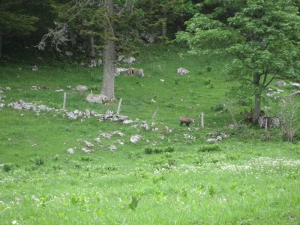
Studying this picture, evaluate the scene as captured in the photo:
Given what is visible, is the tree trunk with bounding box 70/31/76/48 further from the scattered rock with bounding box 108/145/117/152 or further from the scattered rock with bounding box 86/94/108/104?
the scattered rock with bounding box 108/145/117/152

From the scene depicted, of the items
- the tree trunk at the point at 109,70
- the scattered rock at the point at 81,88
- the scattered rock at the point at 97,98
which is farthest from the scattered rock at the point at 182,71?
the scattered rock at the point at 97,98

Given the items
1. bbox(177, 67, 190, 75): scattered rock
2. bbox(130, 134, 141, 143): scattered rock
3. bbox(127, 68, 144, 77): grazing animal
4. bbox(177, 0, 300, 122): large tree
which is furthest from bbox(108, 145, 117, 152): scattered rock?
bbox(177, 67, 190, 75): scattered rock

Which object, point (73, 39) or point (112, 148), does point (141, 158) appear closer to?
point (112, 148)

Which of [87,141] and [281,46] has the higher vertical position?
[281,46]

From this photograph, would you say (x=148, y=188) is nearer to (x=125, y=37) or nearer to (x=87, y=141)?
(x=87, y=141)

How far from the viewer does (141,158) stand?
20.0 meters

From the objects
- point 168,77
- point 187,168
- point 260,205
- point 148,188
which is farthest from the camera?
point 168,77

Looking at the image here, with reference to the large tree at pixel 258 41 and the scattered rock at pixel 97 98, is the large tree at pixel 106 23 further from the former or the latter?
the large tree at pixel 258 41

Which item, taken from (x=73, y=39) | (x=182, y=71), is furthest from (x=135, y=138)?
(x=73, y=39)

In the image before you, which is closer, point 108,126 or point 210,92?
point 108,126

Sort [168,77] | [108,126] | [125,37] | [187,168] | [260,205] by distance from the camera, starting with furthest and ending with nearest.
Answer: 1. [168,77]
2. [125,37]
3. [108,126]
4. [187,168]
5. [260,205]

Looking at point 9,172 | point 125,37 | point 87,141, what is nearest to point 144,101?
point 125,37

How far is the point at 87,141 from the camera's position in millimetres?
22344

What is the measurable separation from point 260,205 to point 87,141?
1559cm
